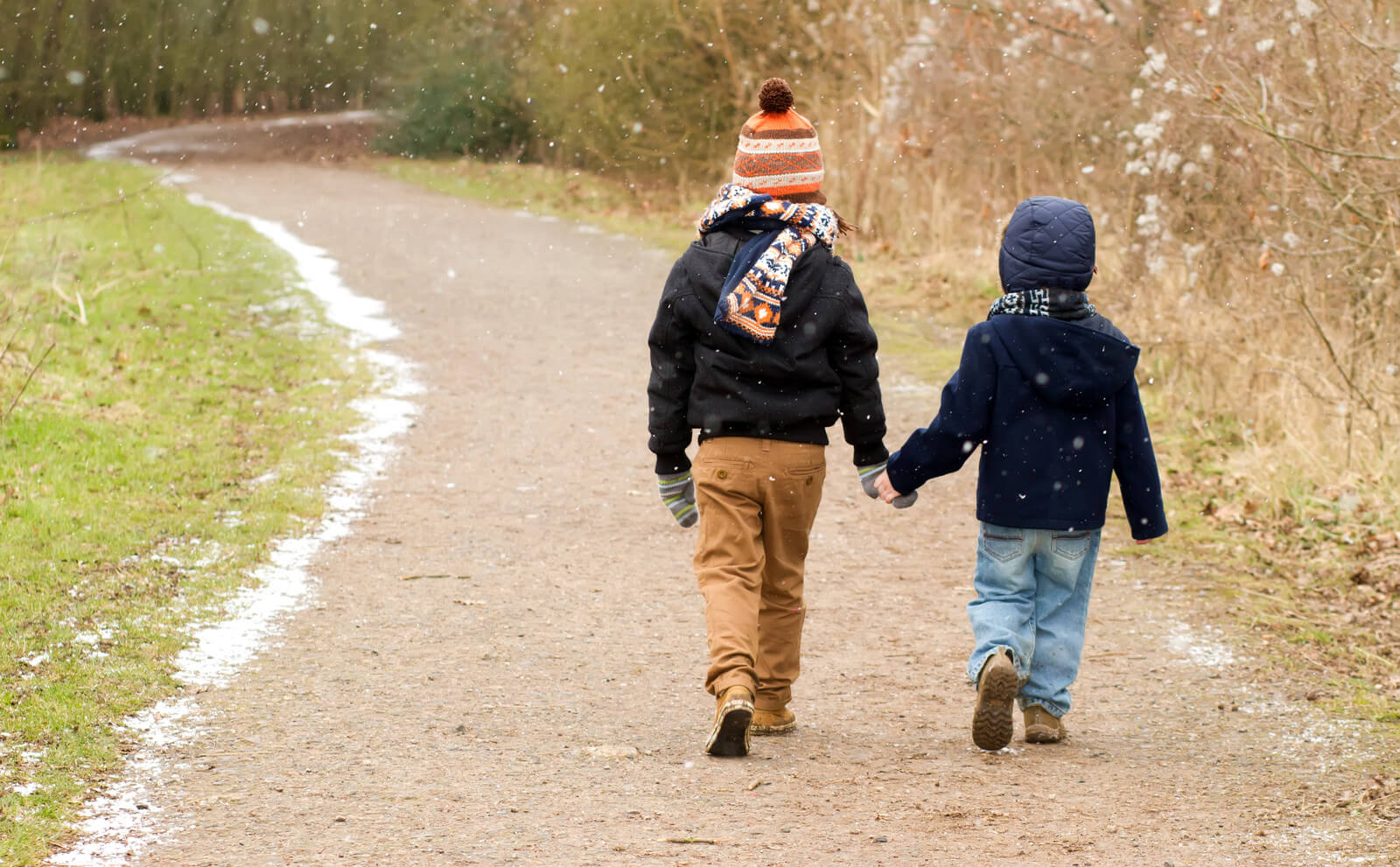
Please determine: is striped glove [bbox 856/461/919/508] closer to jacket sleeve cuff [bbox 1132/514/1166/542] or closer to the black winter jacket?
the black winter jacket

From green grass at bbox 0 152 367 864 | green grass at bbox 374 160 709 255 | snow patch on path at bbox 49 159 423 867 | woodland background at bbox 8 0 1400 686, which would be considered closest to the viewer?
snow patch on path at bbox 49 159 423 867

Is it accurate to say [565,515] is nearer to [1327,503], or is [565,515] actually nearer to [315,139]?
[1327,503]

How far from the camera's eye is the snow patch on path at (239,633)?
3.76 meters

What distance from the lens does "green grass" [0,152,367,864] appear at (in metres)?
4.61

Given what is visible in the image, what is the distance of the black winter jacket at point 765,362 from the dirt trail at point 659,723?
38.7 inches

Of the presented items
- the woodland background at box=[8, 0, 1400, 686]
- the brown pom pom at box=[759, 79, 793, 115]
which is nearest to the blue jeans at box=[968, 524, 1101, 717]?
the brown pom pom at box=[759, 79, 793, 115]

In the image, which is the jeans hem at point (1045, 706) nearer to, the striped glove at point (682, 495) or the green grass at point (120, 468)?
the striped glove at point (682, 495)

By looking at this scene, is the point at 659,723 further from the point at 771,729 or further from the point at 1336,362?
the point at 1336,362

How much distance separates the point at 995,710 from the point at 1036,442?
30.6 inches

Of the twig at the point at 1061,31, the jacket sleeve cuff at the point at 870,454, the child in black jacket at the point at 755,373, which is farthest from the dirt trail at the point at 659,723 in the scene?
the twig at the point at 1061,31

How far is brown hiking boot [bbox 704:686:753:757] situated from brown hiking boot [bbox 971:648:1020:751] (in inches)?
25.7

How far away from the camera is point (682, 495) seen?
4637 millimetres

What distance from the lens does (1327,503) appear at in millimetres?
7227

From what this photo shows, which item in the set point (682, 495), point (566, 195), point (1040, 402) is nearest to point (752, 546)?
point (682, 495)
